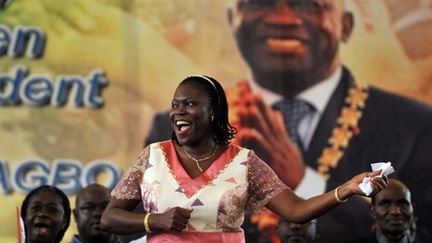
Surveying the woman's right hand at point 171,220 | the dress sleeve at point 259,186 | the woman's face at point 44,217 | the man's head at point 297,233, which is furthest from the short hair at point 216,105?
the man's head at point 297,233

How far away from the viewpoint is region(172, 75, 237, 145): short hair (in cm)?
330

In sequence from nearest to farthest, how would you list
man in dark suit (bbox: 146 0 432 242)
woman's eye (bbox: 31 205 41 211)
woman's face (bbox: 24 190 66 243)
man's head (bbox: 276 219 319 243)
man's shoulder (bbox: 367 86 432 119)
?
woman's face (bbox: 24 190 66 243)
woman's eye (bbox: 31 205 41 211)
man's head (bbox: 276 219 319 243)
man in dark suit (bbox: 146 0 432 242)
man's shoulder (bbox: 367 86 432 119)

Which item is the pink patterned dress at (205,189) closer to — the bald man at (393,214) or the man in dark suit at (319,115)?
the bald man at (393,214)

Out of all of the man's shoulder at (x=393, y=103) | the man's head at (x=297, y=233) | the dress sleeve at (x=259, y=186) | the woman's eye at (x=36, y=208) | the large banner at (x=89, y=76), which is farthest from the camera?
the man's shoulder at (x=393, y=103)

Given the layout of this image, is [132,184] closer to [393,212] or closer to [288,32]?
[393,212]

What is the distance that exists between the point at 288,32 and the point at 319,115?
0.56 meters

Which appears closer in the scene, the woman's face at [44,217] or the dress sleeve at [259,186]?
the dress sleeve at [259,186]

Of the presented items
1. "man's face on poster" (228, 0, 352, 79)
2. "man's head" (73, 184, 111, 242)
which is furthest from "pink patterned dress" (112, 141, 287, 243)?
"man's face on poster" (228, 0, 352, 79)

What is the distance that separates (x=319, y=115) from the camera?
6.42 metres

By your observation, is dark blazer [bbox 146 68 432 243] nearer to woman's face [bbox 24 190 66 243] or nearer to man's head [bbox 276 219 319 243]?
man's head [bbox 276 219 319 243]

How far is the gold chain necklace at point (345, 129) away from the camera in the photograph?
6.36 meters

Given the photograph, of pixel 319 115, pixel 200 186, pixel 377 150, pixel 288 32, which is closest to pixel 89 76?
pixel 288 32

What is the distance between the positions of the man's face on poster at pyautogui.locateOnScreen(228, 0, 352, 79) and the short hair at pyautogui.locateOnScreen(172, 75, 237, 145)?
299cm

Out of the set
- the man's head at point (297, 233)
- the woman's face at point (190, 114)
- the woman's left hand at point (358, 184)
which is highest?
the woman's face at point (190, 114)
